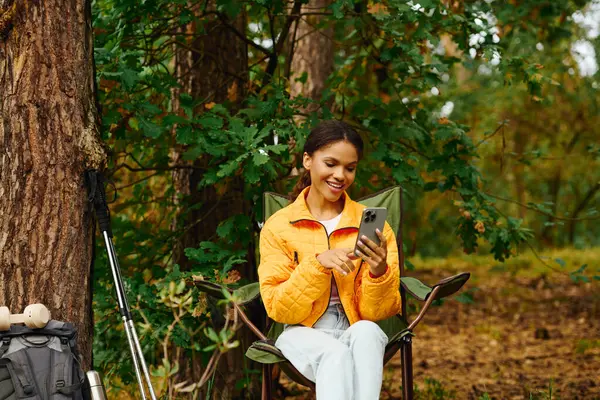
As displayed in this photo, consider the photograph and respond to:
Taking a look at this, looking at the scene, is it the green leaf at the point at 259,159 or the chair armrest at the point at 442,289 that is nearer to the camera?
the chair armrest at the point at 442,289

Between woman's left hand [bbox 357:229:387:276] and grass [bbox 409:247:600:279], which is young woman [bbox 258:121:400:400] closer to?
woman's left hand [bbox 357:229:387:276]

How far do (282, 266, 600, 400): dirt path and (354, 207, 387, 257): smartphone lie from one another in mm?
1385

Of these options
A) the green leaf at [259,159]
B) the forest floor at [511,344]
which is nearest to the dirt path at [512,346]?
the forest floor at [511,344]

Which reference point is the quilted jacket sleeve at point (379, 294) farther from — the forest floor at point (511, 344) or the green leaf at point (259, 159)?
the forest floor at point (511, 344)

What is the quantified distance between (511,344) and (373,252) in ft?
11.7

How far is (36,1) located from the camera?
253cm

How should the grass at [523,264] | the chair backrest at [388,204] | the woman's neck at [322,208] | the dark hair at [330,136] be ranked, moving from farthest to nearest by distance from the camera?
the grass at [523,264], the chair backrest at [388,204], the woman's neck at [322,208], the dark hair at [330,136]

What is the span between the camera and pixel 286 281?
2623 millimetres

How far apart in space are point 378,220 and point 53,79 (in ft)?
3.89

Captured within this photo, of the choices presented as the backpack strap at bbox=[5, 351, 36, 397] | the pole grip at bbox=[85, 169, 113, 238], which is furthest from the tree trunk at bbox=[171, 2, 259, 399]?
the backpack strap at bbox=[5, 351, 36, 397]

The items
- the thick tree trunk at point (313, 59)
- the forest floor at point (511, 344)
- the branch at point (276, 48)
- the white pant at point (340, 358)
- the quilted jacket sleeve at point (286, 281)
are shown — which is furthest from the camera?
the thick tree trunk at point (313, 59)

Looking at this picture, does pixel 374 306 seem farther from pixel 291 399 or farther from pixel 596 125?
pixel 596 125

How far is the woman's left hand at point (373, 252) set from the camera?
2.48 meters

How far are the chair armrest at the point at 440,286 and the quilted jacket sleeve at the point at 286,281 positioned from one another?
395 millimetres
